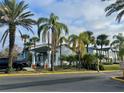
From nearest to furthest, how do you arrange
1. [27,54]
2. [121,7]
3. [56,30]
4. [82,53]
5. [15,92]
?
1. [15,92]
2. [121,7]
3. [56,30]
4. [82,53]
5. [27,54]

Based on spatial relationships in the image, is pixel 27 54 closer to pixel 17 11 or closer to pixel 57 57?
pixel 57 57

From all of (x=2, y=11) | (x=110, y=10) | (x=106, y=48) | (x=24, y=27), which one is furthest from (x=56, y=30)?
(x=106, y=48)

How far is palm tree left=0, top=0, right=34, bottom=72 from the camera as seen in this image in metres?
46.2

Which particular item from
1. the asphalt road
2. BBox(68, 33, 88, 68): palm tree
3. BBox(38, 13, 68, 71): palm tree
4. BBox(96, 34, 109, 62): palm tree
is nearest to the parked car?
BBox(38, 13, 68, 71): palm tree

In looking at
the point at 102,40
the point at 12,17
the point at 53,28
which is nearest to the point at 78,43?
the point at 53,28

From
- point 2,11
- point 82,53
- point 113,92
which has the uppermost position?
point 2,11

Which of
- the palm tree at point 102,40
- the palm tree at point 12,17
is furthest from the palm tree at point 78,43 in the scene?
the palm tree at point 102,40

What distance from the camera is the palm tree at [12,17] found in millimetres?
46156

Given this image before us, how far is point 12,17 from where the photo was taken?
153 feet

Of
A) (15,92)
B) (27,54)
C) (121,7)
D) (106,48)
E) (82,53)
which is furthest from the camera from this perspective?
(106,48)

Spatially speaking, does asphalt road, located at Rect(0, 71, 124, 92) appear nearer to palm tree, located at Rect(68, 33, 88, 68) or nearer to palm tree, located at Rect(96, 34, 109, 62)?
palm tree, located at Rect(68, 33, 88, 68)

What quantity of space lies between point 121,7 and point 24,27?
16.9 metres

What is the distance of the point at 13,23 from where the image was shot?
46.5 metres

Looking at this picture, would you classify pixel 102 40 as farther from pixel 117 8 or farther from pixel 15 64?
pixel 117 8
